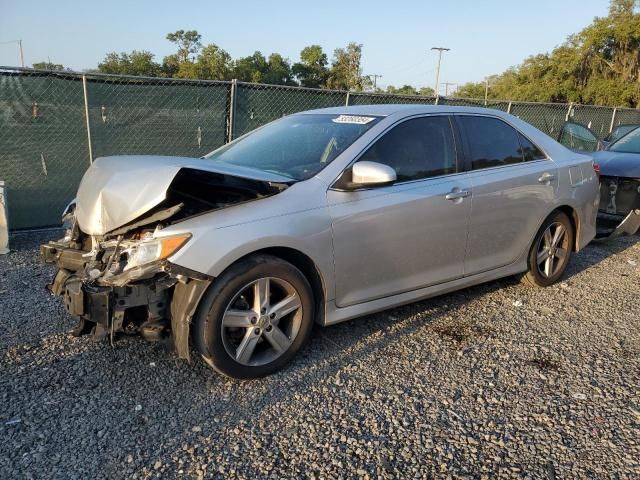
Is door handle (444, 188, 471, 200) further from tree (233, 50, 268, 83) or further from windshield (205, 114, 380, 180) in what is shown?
tree (233, 50, 268, 83)

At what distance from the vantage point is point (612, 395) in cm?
318

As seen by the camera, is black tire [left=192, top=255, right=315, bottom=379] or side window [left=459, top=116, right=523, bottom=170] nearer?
black tire [left=192, top=255, right=315, bottom=379]

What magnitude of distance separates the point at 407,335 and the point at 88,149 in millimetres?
5125

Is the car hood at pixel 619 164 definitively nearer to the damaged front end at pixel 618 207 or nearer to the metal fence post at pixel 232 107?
the damaged front end at pixel 618 207

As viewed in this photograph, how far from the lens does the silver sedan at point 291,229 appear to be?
117 inches

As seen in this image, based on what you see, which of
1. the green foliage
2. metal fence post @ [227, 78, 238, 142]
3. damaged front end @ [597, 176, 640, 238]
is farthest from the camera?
the green foliage

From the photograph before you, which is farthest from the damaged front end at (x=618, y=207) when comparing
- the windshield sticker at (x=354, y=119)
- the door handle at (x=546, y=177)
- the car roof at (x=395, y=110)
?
the windshield sticker at (x=354, y=119)

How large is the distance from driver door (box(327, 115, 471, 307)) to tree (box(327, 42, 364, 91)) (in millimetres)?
76827

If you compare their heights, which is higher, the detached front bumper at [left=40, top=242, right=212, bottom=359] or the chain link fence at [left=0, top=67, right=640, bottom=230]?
the chain link fence at [left=0, top=67, right=640, bottom=230]

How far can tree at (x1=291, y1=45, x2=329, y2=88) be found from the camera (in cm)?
7694

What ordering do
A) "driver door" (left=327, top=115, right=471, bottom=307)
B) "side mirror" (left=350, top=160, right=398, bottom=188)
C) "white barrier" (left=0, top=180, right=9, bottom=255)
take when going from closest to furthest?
"side mirror" (left=350, top=160, right=398, bottom=188) → "driver door" (left=327, top=115, right=471, bottom=307) → "white barrier" (left=0, top=180, right=9, bottom=255)

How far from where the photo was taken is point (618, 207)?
649cm

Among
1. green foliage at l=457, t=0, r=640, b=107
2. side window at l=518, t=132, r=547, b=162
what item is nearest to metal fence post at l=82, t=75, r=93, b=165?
side window at l=518, t=132, r=547, b=162

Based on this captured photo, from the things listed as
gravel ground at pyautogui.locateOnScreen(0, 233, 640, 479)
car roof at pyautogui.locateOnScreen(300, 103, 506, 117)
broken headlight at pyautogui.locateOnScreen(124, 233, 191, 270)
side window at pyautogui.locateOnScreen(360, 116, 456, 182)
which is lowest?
gravel ground at pyautogui.locateOnScreen(0, 233, 640, 479)
